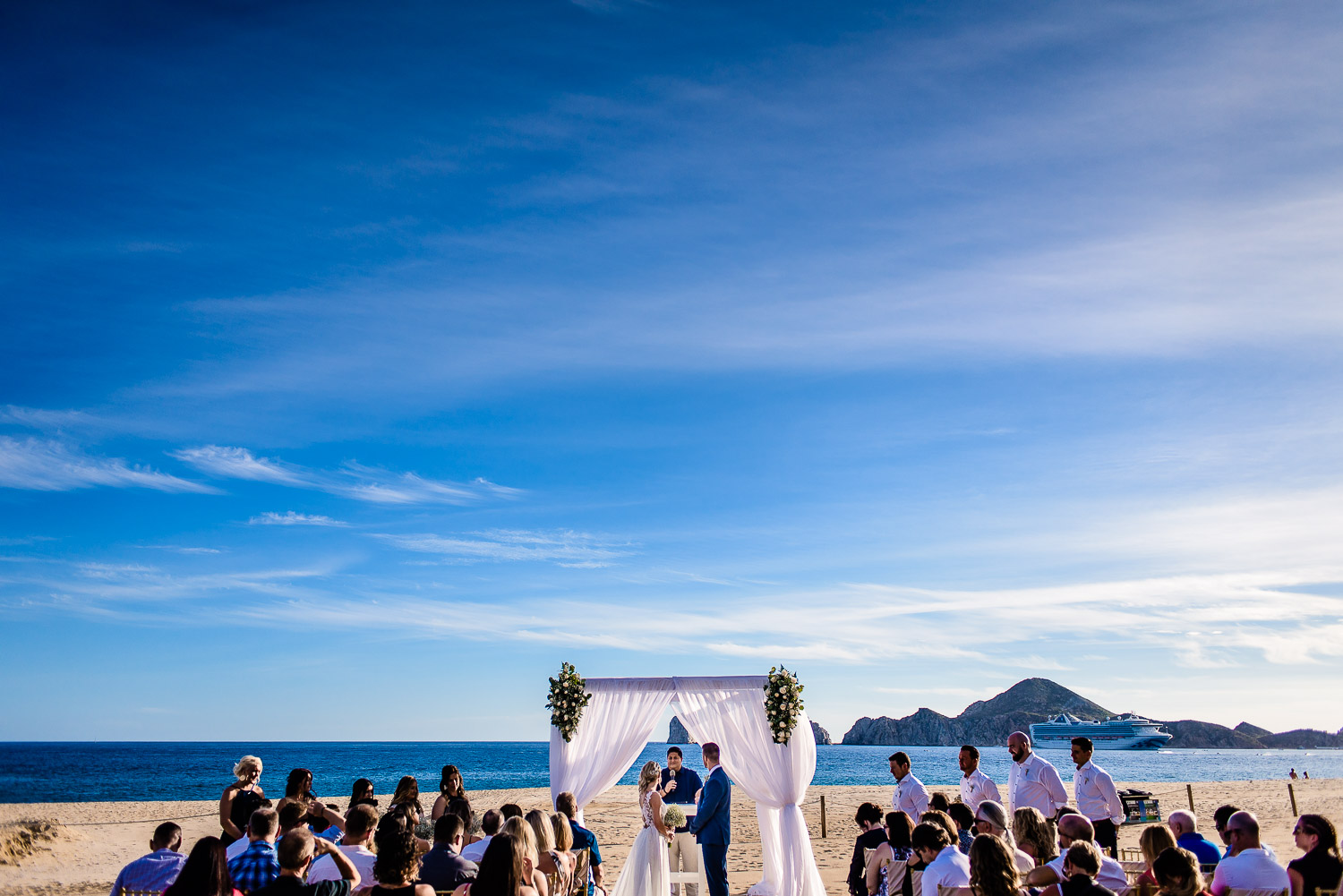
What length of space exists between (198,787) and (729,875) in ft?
160

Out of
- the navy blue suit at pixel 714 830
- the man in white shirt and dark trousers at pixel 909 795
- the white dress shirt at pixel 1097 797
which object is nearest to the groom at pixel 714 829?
the navy blue suit at pixel 714 830

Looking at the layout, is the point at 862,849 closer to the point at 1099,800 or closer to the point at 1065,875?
the point at 1065,875

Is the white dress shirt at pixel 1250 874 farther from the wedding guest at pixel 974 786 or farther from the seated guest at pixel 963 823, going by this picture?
the wedding guest at pixel 974 786

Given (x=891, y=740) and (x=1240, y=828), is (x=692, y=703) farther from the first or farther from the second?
(x=891, y=740)

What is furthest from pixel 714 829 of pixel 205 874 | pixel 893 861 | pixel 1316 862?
pixel 205 874

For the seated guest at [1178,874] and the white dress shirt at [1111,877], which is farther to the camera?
the white dress shirt at [1111,877]

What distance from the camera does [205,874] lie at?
3.92 m

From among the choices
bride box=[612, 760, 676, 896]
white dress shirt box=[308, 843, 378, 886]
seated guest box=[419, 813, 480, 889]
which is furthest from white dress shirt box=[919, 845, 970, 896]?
bride box=[612, 760, 676, 896]

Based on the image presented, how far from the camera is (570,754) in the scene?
10.3 metres

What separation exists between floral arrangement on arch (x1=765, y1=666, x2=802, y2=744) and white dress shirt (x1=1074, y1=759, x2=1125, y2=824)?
3085mm

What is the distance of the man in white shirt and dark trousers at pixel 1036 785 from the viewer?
771cm

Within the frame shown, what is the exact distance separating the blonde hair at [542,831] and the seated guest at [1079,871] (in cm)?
261

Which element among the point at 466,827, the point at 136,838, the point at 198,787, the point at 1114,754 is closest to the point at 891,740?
the point at 1114,754

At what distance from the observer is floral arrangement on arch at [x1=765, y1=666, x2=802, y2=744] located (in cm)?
980
